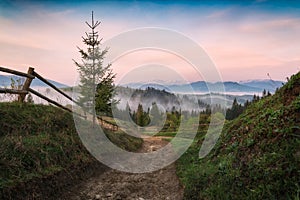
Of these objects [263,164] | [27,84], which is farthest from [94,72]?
[263,164]

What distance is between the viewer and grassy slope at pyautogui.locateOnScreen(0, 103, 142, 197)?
19.5ft

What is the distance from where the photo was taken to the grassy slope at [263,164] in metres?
4.25

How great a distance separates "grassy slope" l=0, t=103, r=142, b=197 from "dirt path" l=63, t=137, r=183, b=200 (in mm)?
884

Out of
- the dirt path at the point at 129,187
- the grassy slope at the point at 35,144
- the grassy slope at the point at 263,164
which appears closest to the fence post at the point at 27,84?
the grassy slope at the point at 35,144

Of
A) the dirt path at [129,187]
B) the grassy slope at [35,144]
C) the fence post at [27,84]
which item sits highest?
the fence post at [27,84]

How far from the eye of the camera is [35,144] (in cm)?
745

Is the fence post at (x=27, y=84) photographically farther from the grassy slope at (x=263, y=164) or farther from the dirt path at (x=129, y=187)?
the grassy slope at (x=263, y=164)

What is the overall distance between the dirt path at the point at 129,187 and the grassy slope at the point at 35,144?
2.90ft

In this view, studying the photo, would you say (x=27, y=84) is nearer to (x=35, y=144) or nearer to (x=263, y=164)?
(x=35, y=144)

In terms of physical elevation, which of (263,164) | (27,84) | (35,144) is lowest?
(35,144)

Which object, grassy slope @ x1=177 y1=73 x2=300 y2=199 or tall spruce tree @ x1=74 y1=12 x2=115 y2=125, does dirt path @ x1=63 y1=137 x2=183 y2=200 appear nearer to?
grassy slope @ x1=177 y1=73 x2=300 y2=199

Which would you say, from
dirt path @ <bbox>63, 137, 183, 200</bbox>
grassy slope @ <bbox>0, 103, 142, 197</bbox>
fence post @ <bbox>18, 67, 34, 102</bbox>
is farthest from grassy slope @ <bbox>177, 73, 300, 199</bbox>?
fence post @ <bbox>18, 67, 34, 102</bbox>

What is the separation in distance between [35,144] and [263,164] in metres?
6.43

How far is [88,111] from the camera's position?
16.4 metres
